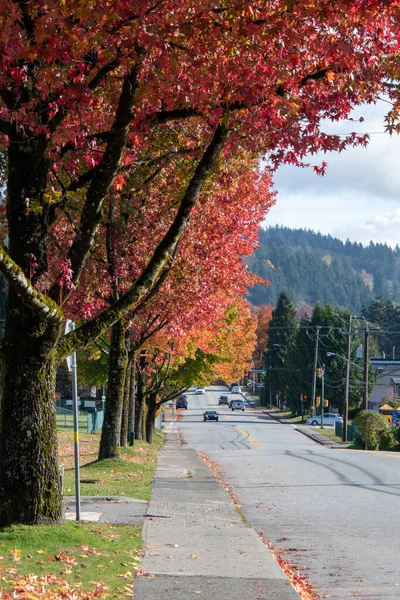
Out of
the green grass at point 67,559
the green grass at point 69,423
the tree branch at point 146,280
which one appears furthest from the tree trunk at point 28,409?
the green grass at point 69,423

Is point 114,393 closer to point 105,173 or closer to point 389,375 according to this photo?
point 105,173

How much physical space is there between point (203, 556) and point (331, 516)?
6.15 metres

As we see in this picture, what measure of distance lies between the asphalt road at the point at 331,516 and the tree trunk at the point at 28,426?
319cm

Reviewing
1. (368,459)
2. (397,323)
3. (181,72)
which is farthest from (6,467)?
(397,323)

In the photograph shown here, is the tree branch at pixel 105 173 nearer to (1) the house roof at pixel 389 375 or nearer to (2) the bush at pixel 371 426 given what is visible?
(2) the bush at pixel 371 426

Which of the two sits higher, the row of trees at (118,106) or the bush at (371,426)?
the row of trees at (118,106)

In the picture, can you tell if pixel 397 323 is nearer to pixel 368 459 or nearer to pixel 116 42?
pixel 368 459

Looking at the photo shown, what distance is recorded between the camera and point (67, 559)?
8281 mm

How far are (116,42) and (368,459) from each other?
84.4ft

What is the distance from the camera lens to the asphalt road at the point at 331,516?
31.8 ft

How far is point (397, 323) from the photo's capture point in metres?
186

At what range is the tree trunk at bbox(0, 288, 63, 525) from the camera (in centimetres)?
945

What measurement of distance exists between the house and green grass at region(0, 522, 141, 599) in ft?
324

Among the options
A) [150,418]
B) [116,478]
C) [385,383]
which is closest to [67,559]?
[116,478]
